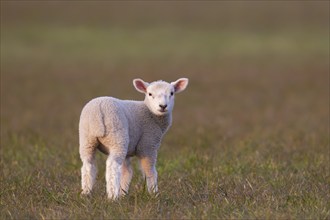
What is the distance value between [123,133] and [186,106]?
12307mm

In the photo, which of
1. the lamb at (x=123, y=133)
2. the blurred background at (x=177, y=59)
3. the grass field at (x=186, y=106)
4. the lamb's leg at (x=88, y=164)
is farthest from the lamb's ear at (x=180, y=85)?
the blurred background at (x=177, y=59)

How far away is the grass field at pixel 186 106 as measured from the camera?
26.9 ft

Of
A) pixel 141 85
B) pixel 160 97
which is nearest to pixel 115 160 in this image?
pixel 160 97

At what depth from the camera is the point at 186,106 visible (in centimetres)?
2059

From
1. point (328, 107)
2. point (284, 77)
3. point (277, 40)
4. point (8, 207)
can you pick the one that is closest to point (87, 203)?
point (8, 207)

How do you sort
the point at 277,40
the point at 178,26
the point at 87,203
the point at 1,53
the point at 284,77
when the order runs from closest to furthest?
the point at 87,203
the point at 284,77
the point at 1,53
the point at 277,40
the point at 178,26

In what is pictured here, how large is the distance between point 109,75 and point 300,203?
20735 millimetres

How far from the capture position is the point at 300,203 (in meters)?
8.04

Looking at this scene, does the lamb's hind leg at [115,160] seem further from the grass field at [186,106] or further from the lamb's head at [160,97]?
the lamb's head at [160,97]

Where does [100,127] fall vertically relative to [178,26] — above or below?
above

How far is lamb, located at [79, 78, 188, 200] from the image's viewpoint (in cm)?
825

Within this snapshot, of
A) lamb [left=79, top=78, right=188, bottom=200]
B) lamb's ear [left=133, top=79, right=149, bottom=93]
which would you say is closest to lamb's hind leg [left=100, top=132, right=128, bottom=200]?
lamb [left=79, top=78, right=188, bottom=200]

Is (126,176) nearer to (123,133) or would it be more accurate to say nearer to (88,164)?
(88,164)

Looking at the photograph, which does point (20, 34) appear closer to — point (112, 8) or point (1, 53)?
point (1, 53)
